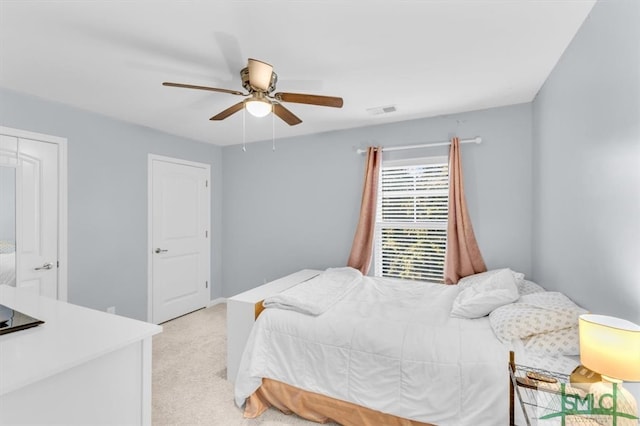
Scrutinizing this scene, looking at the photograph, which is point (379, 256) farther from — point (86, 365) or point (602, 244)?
point (86, 365)

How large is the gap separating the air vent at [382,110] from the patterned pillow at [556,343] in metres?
2.23

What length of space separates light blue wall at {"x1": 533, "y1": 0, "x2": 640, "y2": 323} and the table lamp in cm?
32

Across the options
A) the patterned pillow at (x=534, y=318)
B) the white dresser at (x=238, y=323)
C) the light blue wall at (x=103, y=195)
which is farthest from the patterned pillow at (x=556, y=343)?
the light blue wall at (x=103, y=195)

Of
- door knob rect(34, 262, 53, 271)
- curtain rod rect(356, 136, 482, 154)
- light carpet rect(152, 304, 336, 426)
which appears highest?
curtain rod rect(356, 136, 482, 154)

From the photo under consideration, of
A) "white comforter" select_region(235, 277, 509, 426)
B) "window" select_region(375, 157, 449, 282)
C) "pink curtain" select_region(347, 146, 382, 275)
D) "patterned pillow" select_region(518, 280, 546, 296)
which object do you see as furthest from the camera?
"pink curtain" select_region(347, 146, 382, 275)

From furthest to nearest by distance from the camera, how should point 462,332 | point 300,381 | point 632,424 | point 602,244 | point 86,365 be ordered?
point 300,381 < point 462,332 < point 602,244 < point 86,365 < point 632,424

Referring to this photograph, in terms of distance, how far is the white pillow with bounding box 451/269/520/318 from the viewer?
2.03 m

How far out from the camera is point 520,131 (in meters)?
2.96

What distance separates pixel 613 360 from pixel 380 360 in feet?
3.73

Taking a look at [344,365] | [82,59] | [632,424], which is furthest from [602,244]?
[82,59]

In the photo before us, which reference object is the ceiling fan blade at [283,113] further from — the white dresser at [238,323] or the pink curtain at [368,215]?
the white dresser at [238,323]

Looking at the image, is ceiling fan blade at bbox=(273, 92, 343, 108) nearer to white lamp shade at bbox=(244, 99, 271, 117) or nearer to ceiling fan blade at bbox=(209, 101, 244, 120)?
white lamp shade at bbox=(244, 99, 271, 117)

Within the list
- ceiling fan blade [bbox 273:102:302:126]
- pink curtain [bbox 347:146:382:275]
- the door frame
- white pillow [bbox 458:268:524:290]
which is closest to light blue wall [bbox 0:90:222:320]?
the door frame

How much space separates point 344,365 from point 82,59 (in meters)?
2.67
